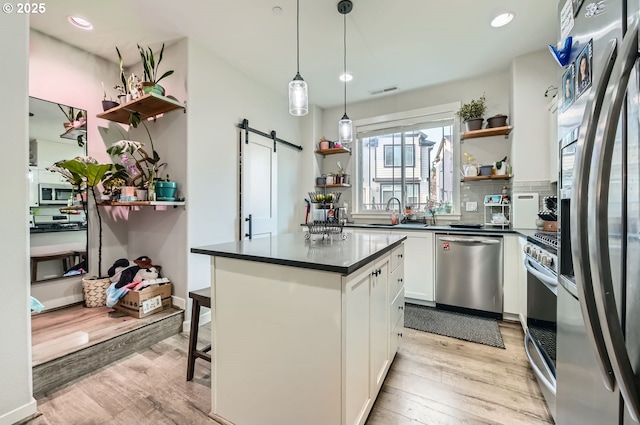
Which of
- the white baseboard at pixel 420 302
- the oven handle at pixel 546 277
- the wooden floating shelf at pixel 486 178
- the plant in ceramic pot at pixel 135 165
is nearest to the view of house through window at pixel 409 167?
the wooden floating shelf at pixel 486 178

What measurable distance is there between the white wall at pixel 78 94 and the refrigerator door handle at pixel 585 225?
3882 millimetres

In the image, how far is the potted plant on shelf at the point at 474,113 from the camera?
133 inches

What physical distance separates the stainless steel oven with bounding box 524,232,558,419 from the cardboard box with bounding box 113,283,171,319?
3.09 meters

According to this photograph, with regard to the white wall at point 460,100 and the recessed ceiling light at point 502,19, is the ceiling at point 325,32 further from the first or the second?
the white wall at point 460,100

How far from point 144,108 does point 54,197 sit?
1.24 metres

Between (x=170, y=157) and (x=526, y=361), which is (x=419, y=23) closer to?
(x=170, y=157)

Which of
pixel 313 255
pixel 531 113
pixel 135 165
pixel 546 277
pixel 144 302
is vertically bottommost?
pixel 144 302

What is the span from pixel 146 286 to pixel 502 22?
4206 millimetres

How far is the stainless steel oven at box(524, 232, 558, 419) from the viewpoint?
146 centimetres

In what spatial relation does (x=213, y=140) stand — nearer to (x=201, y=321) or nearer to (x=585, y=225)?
(x=201, y=321)

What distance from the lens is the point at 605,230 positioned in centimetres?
63

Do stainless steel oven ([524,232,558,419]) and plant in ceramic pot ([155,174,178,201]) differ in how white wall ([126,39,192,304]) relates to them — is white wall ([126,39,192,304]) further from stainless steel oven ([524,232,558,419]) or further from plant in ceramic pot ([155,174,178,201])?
stainless steel oven ([524,232,558,419])

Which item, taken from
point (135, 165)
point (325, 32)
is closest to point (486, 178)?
point (325, 32)


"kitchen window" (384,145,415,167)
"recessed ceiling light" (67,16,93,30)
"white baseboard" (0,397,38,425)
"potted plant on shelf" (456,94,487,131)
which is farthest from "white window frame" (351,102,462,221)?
"white baseboard" (0,397,38,425)
